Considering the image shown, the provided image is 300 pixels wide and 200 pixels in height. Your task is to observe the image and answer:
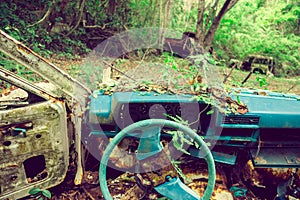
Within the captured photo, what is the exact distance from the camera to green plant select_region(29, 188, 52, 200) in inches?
80.1

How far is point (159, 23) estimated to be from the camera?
948 centimetres

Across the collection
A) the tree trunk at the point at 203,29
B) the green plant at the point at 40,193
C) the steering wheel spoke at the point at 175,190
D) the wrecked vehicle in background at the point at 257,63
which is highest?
the tree trunk at the point at 203,29

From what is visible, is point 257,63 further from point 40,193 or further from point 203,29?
point 40,193

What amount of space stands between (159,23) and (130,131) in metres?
8.26

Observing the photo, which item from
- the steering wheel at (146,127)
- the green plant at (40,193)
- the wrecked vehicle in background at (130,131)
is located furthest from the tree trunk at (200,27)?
the green plant at (40,193)

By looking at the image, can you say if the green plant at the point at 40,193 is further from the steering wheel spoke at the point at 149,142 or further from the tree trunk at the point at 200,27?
the tree trunk at the point at 200,27

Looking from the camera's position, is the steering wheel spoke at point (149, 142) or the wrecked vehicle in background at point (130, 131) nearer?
the wrecked vehicle in background at point (130, 131)

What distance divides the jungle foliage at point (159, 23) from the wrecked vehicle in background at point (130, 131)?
136 inches

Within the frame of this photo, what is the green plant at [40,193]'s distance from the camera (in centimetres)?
204

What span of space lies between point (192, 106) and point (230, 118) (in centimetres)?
38

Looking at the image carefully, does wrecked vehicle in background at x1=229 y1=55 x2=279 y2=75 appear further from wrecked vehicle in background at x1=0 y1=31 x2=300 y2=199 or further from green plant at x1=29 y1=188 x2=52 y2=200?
green plant at x1=29 y1=188 x2=52 y2=200

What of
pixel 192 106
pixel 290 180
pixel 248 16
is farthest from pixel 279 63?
pixel 192 106

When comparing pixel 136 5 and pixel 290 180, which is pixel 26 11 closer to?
pixel 136 5

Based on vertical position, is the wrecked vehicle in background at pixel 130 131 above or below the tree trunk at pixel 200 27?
below
